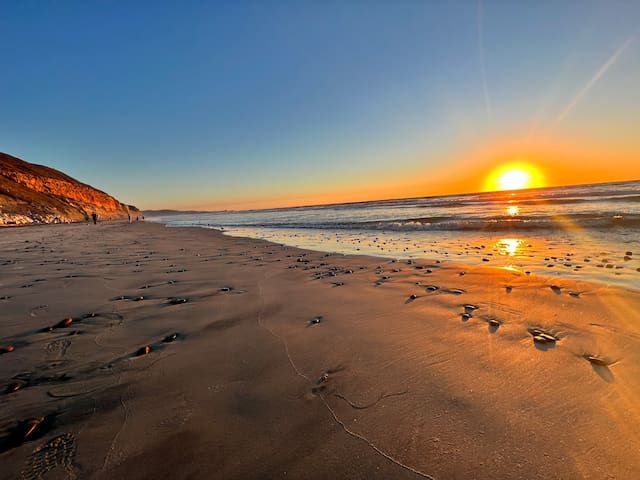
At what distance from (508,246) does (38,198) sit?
55.6m

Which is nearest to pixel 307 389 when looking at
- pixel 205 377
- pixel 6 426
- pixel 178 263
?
pixel 205 377

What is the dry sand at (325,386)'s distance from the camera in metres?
1.68

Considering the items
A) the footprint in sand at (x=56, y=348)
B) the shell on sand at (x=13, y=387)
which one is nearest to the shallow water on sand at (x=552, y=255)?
the footprint in sand at (x=56, y=348)

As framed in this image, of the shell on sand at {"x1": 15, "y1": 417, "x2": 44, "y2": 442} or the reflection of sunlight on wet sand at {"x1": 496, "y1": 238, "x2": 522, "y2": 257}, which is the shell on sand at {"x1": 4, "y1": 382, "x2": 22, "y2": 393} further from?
the reflection of sunlight on wet sand at {"x1": 496, "y1": 238, "x2": 522, "y2": 257}

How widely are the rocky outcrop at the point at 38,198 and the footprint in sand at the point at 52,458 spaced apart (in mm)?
42966

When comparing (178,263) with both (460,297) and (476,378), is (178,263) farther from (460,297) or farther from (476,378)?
(476,378)

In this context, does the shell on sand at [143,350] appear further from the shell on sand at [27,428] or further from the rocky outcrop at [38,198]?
the rocky outcrop at [38,198]

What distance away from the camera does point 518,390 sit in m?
2.29

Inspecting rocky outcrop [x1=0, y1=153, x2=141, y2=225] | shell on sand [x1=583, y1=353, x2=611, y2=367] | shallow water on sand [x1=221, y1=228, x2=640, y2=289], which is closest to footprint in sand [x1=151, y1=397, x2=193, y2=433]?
shell on sand [x1=583, y1=353, x2=611, y2=367]

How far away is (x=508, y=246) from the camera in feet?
31.7

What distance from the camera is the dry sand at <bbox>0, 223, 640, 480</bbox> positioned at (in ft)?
5.50

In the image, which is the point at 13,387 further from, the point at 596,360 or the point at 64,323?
the point at 596,360

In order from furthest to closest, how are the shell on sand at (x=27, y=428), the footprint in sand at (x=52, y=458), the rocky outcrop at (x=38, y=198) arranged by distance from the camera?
the rocky outcrop at (x=38, y=198), the shell on sand at (x=27, y=428), the footprint in sand at (x=52, y=458)

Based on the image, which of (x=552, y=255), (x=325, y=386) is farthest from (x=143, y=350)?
(x=552, y=255)
